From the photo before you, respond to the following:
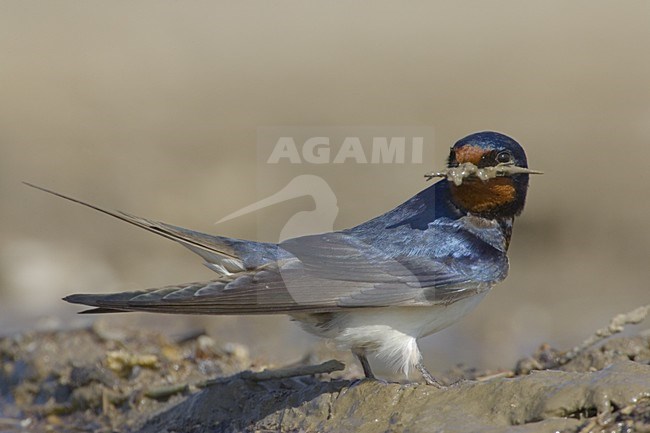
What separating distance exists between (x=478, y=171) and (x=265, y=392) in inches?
48.4

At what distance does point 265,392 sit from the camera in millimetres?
4652

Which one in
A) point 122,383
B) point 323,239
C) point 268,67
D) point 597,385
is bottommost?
point 122,383

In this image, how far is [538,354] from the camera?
5.32 m

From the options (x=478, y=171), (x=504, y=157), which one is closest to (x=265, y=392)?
(x=478, y=171)

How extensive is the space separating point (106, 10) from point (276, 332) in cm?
716

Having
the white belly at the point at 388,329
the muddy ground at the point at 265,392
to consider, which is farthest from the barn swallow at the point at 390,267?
the muddy ground at the point at 265,392

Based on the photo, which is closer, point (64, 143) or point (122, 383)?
point (122, 383)

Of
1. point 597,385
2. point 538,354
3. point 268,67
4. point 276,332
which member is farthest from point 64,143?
point 597,385

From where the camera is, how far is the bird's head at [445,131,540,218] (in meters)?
4.49

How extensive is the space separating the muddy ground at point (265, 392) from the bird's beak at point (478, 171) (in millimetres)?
788

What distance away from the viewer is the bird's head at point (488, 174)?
4.49 metres

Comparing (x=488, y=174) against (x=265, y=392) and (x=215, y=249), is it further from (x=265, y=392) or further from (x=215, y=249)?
(x=265, y=392)

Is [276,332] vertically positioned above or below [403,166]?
below

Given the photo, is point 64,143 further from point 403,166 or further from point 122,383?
point 122,383
